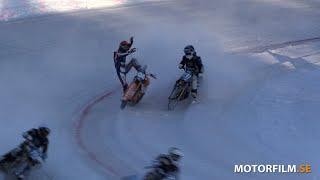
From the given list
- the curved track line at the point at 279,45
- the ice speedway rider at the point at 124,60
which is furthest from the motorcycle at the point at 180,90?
the curved track line at the point at 279,45

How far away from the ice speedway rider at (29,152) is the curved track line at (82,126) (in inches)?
71.7

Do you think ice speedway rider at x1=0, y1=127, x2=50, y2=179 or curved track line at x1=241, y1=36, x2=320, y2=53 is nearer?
ice speedway rider at x1=0, y1=127, x2=50, y2=179

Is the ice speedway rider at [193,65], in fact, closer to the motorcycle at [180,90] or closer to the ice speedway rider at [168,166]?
the motorcycle at [180,90]

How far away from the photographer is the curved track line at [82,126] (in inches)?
583

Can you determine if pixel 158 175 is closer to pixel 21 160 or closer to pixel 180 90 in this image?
pixel 21 160

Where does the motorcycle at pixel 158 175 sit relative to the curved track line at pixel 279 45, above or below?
below

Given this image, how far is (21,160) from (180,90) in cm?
701

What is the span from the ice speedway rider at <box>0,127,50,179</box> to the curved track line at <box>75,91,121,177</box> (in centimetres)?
182

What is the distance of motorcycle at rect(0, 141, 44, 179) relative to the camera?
42.1 feet

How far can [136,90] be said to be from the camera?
18938 mm

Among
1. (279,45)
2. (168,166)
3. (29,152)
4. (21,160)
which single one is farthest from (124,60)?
(279,45)

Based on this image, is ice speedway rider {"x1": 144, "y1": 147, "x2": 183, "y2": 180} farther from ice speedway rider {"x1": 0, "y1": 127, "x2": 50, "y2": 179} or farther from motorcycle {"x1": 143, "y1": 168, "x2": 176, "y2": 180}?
ice speedway rider {"x1": 0, "y1": 127, "x2": 50, "y2": 179}

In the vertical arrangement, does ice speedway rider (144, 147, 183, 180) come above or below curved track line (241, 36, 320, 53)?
below

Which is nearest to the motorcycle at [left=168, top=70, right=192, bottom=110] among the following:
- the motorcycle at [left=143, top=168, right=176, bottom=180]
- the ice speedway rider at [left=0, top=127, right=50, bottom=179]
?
the ice speedway rider at [left=0, top=127, right=50, bottom=179]
